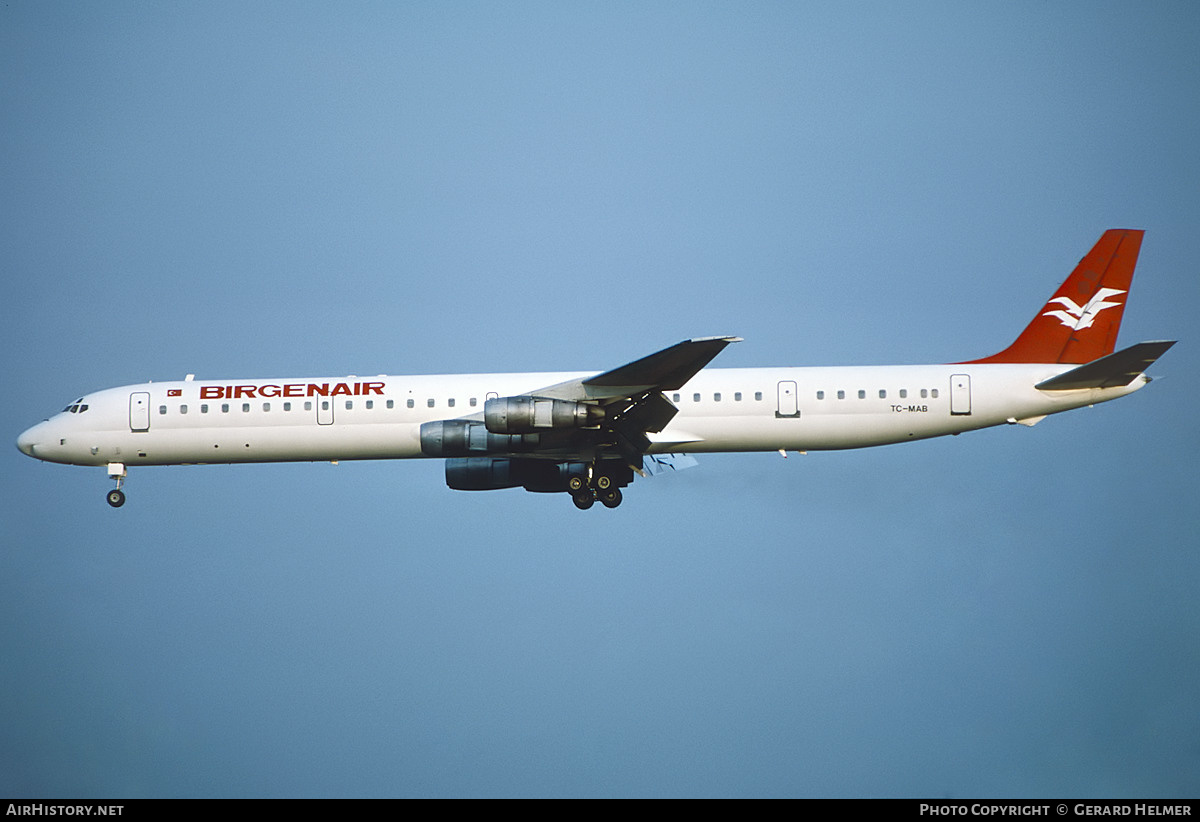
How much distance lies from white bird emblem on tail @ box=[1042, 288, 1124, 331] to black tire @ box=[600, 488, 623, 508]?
1231 cm

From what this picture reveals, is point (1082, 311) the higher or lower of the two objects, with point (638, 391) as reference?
higher

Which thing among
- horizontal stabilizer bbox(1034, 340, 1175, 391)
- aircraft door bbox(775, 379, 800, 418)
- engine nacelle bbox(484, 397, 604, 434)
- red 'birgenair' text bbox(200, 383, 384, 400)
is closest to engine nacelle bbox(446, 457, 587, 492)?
red 'birgenair' text bbox(200, 383, 384, 400)

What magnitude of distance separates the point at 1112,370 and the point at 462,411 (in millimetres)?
16326

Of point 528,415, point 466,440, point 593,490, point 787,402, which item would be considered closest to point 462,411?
point 466,440

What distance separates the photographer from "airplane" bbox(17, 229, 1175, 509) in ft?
111

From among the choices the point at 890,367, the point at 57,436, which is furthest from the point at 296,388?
the point at 890,367

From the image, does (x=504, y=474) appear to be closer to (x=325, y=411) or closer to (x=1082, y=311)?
(x=325, y=411)

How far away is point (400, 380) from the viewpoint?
36.1m

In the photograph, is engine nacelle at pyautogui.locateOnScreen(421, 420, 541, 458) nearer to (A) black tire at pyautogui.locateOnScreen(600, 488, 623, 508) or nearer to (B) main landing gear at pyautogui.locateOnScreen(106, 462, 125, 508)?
(A) black tire at pyautogui.locateOnScreen(600, 488, 623, 508)

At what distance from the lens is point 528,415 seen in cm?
3272

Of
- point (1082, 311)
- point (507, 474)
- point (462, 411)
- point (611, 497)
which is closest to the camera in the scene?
point (462, 411)
